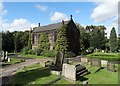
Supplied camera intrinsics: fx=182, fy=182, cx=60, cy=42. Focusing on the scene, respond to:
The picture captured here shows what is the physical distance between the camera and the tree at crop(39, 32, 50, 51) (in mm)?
53463

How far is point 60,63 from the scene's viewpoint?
19.0 meters

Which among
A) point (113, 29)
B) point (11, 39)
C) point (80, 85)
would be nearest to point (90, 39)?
point (113, 29)

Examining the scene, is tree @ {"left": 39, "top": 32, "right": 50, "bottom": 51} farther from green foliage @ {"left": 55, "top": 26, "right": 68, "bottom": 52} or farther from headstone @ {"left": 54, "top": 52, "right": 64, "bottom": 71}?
headstone @ {"left": 54, "top": 52, "right": 64, "bottom": 71}

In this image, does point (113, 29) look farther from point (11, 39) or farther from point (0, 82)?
point (0, 82)

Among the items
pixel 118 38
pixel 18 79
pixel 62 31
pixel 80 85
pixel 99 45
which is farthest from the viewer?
pixel 118 38

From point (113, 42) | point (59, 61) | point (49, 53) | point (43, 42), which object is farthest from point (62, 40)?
point (113, 42)

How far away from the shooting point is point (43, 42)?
54625 millimetres

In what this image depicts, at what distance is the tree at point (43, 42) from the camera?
175ft

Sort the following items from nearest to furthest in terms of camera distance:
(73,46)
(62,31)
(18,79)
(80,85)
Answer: (80,85) → (18,79) → (62,31) → (73,46)

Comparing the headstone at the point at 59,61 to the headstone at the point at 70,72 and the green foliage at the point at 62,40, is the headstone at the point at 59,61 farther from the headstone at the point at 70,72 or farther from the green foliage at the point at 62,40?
the green foliage at the point at 62,40

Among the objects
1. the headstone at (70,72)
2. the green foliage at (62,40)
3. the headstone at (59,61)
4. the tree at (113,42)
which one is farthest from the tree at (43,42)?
the headstone at (70,72)

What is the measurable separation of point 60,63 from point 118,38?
71.5 m

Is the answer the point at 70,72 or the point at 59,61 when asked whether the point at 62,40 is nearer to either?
the point at 59,61

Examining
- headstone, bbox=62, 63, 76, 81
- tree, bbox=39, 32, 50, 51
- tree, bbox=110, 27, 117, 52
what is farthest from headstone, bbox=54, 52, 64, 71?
tree, bbox=110, 27, 117, 52
